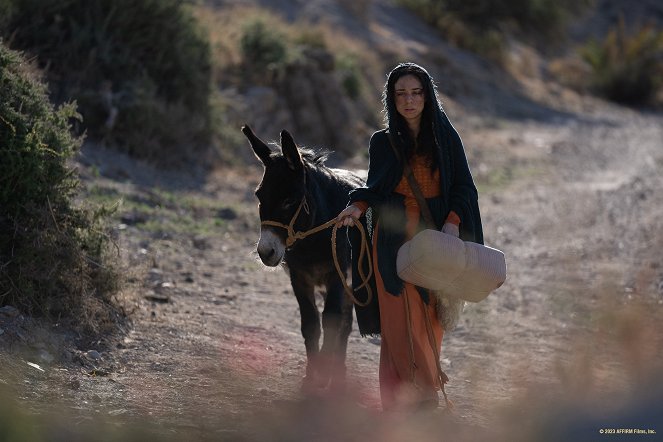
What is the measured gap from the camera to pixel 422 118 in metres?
4.81

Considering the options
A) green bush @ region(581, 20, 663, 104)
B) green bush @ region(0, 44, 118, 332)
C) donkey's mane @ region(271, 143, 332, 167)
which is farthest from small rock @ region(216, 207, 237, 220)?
green bush @ region(581, 20, 663, 104)

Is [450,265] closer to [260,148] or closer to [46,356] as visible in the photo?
[260,148]

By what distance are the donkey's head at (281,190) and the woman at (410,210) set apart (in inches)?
16.2

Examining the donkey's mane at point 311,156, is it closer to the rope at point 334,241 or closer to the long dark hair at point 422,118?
the rope at point 334,241

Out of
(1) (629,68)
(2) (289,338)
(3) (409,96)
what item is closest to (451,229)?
(3) (409,96)

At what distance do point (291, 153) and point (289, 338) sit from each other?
85.3 inches

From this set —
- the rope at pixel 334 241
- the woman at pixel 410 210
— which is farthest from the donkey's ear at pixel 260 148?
the woman at pixel 410 210

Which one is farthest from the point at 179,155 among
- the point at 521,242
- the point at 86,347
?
the point at 86,347

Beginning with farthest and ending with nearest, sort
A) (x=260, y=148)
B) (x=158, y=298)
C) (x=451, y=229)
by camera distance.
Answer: (x=158, y=298)
(x=260, y=148)
(x=451, y=229)

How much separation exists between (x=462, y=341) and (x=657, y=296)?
207 centimetres

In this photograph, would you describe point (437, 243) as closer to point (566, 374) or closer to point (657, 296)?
point (566, 374)

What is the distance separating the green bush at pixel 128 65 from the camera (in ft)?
40.1

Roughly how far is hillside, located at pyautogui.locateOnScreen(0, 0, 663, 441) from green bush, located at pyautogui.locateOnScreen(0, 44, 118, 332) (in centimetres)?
21

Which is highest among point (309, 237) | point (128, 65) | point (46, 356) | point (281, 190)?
point (128, 65)
